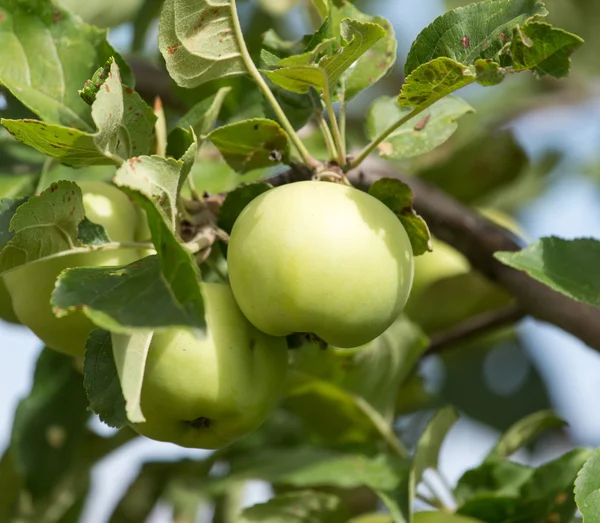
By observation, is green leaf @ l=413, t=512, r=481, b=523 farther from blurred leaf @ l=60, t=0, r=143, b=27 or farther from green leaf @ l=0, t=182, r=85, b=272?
blurred leaf @ l=60, t=0, r=143, b=27

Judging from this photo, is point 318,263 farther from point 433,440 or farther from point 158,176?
point 433,440

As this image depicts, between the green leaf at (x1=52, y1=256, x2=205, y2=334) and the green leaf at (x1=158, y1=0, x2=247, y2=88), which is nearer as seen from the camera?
the green leaf at (x1=52, y1=256, x2=205, y2=334)

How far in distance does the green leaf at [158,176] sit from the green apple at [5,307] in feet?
1.02

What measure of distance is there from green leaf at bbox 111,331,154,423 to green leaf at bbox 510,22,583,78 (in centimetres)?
39

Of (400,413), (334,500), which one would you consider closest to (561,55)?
(334,500)

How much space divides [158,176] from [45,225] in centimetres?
13

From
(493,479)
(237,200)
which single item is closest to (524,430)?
(493,479)

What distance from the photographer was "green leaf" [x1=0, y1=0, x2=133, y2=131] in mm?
920

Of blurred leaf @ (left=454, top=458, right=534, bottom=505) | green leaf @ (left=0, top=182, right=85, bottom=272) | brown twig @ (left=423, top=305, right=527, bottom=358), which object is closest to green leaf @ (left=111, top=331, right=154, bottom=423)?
green leaf @ (left=0, top=182, right=85, bottom=272)

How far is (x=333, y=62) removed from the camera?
2.45 feet

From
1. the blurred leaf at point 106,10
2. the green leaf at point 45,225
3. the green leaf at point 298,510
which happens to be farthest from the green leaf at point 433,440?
the blurred leaf at point 106,10

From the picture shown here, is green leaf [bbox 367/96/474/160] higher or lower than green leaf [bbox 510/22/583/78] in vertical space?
lower

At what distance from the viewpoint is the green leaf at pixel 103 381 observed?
2.41ft

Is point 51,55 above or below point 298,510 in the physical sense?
above
